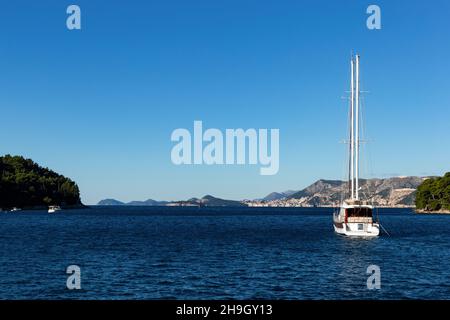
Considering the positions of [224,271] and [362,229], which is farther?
[362,229]

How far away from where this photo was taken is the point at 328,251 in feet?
236

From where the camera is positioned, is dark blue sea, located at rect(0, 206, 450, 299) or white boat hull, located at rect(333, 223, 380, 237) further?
white boat hull, located at rect(333, 223, 380, 237)

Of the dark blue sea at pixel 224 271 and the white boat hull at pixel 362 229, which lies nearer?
the dark blue sea at pixel 224 271

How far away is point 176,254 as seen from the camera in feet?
223

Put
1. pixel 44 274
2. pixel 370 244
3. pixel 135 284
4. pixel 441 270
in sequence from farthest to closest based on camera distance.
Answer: pixel 370 244, pixel 441 270, pixel 44 274, pixel 135 284

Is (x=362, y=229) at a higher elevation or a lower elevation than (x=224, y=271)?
higher
